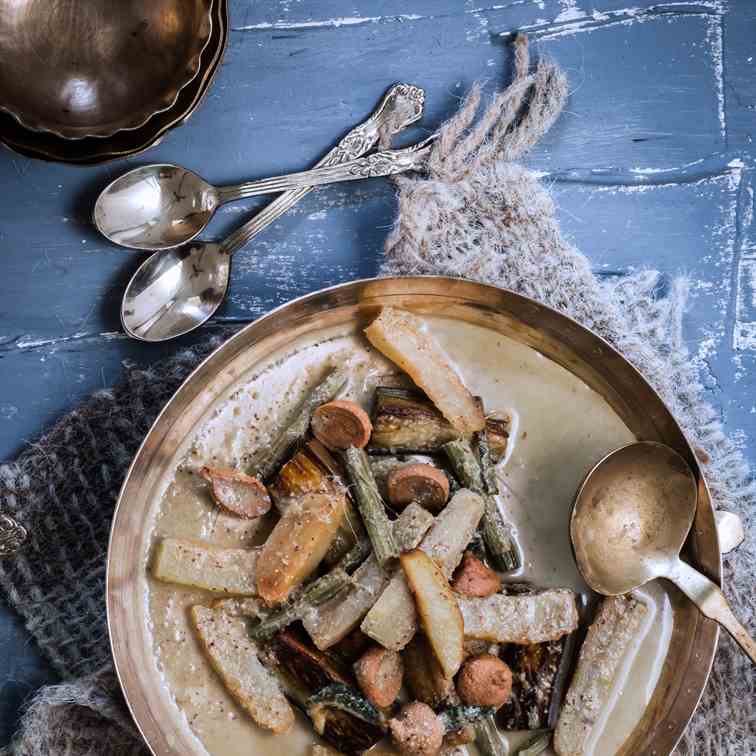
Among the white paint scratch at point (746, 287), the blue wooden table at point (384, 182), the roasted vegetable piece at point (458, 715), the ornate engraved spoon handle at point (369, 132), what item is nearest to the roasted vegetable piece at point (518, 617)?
the roasted vegetable piece at point (458, 715)

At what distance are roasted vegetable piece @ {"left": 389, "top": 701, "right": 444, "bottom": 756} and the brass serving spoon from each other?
37cm

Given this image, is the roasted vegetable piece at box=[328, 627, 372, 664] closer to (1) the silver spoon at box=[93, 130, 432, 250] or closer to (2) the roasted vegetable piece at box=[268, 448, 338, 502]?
(2) the roasted vegetable piece at box=[268, 448, 338, 502]

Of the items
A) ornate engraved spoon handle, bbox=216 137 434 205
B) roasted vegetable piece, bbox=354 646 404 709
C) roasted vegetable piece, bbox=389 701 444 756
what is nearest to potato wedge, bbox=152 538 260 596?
roasted vegetable piece, bbox=354 646 404 709

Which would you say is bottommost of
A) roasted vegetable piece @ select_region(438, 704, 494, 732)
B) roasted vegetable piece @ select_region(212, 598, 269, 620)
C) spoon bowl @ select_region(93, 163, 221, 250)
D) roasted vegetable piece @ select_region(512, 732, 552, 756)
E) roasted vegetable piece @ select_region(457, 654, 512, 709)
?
roasted vegetable piece @ select_region(512, 732, 552, 756)

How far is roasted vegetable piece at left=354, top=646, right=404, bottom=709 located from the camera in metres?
1.53

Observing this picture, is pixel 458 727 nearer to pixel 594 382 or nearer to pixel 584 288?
pixel 594 382

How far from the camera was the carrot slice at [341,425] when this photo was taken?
159 centimetres

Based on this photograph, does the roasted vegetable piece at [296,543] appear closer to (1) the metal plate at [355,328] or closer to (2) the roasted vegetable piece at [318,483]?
(2) the roasted vegetable piece at [318,483]

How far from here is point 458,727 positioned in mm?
1563

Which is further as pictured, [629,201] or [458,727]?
[629,201]

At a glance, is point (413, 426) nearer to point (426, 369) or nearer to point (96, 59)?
point (426, 369)

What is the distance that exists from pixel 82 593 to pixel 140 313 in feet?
1.73

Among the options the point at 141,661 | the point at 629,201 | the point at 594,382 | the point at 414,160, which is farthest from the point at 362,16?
the point at 141,661

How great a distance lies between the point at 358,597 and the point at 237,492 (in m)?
0.28
